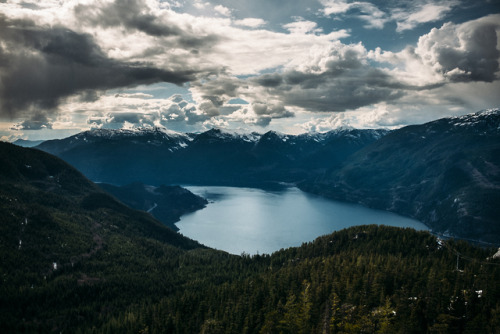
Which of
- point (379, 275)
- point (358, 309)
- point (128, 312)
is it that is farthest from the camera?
point (128, 312)

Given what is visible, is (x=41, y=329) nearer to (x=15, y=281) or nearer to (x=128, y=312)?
(x=128, y=312)

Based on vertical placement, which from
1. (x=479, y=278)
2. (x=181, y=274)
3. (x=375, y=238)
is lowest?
(x=181, y=274)

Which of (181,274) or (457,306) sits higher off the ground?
(457,306)

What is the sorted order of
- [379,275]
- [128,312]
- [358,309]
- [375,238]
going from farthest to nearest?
[375,238], [128,312], [379,275], [358,309]

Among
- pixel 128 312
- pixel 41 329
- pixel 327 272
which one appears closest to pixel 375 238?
pixel 327 272

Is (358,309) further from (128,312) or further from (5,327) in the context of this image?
(5,327)

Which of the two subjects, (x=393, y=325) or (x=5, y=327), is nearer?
(x=393, y=325)
